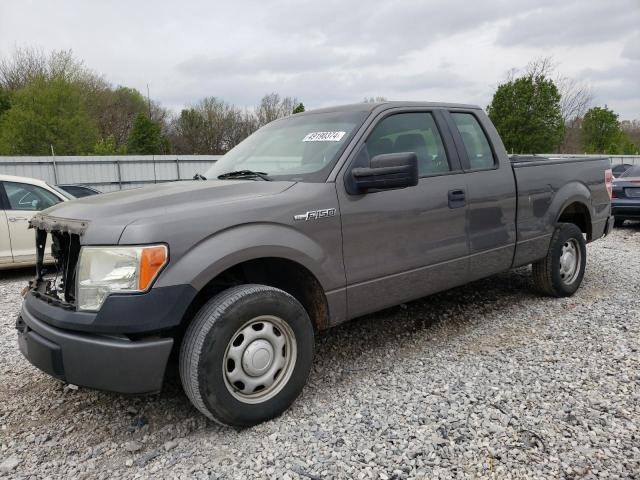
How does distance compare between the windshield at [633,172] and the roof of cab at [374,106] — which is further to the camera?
the windshield at [633,172]

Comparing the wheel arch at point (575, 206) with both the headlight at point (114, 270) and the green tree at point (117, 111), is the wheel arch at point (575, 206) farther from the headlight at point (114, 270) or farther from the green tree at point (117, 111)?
the green tree at point (117, 111)

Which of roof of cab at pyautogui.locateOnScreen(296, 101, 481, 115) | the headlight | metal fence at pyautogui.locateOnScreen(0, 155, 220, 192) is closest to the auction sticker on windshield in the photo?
roof of cab at pyautogui.locateOnScreen(296, 101, 481, 115)

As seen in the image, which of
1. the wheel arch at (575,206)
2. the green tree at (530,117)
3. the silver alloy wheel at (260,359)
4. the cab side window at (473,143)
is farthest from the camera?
the green tree at (530,117)

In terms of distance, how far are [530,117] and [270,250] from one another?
30.9 meters

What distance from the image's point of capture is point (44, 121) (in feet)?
80.6

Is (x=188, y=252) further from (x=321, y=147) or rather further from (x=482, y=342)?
(x=482, y=342)

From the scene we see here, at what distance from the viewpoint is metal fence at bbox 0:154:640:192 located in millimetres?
18609

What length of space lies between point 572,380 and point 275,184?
228cm

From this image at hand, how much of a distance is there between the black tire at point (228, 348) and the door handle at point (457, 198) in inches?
61.6

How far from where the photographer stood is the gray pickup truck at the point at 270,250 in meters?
2.47

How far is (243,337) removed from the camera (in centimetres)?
273

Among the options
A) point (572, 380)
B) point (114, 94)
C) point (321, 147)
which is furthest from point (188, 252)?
point (114, 94)

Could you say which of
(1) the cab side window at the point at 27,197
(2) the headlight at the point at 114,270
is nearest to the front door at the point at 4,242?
(1) the cab side window at the point at 27,197

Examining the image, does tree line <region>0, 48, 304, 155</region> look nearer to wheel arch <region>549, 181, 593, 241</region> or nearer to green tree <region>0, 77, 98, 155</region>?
green tree <region>0, 77, 98, 155</region>
